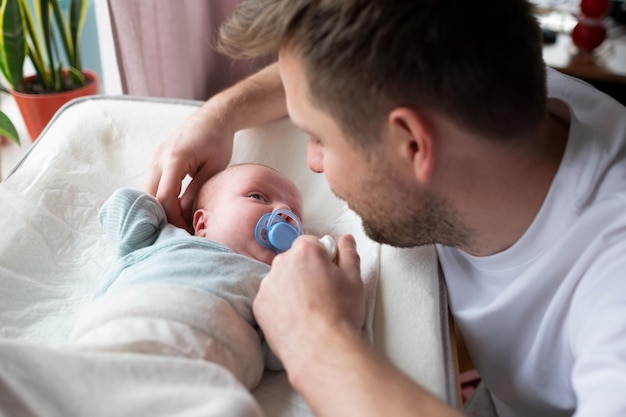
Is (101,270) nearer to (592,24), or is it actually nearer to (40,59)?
(40,59)

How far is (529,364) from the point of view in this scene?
106 centimetres

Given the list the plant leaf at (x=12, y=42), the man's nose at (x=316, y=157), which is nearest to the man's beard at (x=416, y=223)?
the man's nose at (x=316, y=157)

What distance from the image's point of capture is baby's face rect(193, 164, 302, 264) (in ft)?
3.93

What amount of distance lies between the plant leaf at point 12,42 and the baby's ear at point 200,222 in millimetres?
905

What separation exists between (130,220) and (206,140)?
9.9 inches

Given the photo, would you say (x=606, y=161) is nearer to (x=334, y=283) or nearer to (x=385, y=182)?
(x=385, y=182)

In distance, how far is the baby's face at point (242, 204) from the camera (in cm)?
120

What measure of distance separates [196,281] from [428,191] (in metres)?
0.38

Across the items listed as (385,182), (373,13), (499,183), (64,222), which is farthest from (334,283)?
(64,222)

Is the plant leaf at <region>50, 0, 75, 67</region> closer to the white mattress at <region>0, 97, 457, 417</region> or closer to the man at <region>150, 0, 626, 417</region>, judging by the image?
the white mattress at <region>0, 97, 457, 417</region>

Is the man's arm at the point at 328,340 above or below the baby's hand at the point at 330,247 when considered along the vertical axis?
above

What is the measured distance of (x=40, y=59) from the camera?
196 centimetres

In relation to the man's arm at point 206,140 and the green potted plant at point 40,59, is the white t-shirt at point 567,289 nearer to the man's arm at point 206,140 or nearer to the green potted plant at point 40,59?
the man's arm at point 206,140

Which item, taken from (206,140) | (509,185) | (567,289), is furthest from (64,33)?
(567,289)
